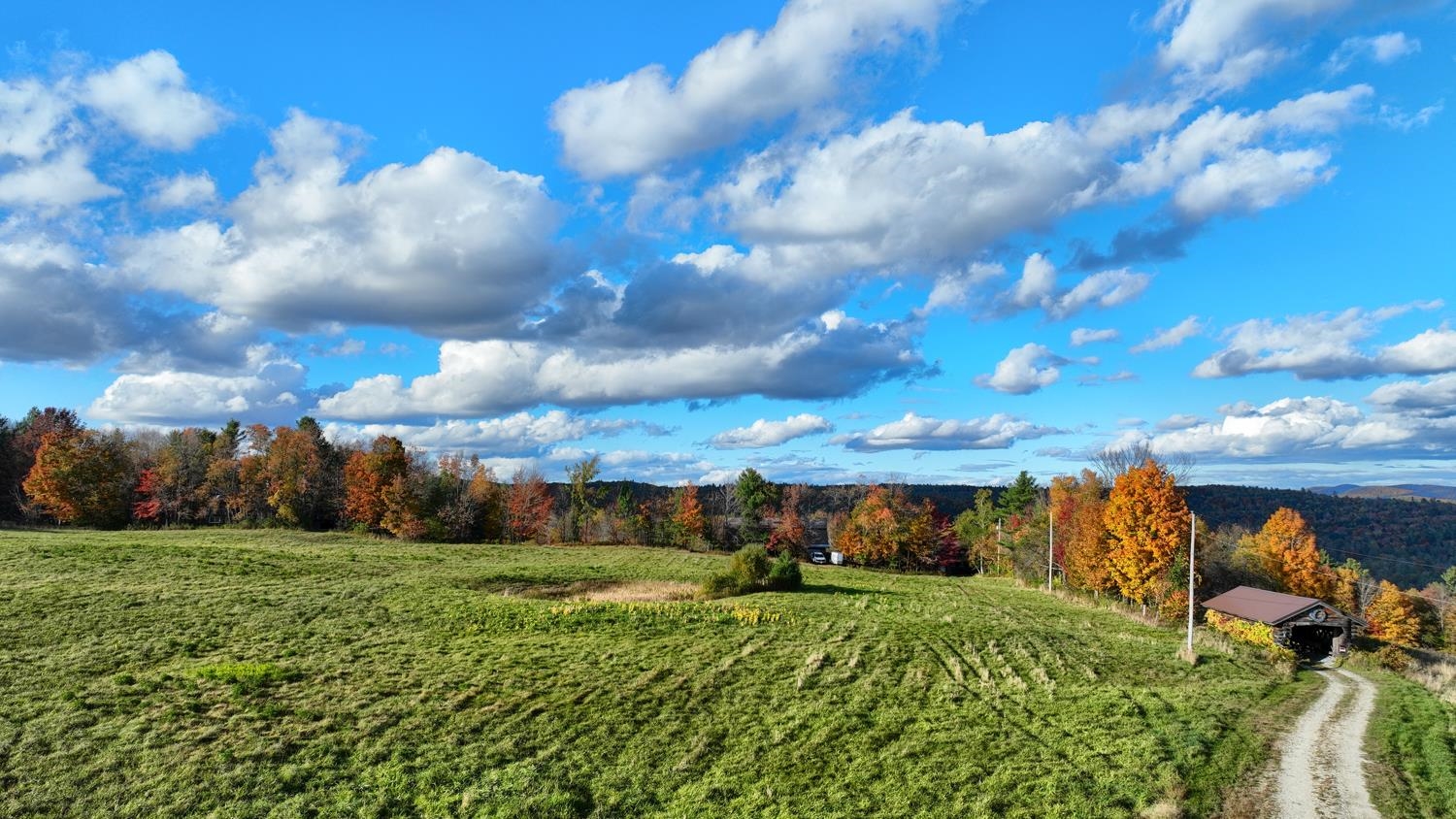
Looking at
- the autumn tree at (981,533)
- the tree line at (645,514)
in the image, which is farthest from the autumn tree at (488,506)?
the autumn tree at (981,533)

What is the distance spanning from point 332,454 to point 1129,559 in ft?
283

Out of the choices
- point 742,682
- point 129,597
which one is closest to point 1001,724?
point 742,682

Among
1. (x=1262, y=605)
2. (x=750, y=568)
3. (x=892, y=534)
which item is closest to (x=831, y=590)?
(x=750, y=568)

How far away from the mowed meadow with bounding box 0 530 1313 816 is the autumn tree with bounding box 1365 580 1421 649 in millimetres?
59489

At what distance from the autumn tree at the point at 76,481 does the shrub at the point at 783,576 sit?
221 feet

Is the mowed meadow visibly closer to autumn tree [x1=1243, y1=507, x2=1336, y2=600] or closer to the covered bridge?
the covered bridge

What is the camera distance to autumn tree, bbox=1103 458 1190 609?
166ft

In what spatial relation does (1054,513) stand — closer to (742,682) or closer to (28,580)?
(742,682)

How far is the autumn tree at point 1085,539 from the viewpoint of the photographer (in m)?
56.6

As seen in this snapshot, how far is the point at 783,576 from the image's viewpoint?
4456 centimetres

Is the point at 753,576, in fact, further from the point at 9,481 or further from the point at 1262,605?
the point at 9,481

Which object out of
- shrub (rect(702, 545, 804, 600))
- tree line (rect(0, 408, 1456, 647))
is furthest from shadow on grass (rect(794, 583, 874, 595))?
tree line (rect(0, 408, 1456, 647))

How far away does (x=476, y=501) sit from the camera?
8288cm

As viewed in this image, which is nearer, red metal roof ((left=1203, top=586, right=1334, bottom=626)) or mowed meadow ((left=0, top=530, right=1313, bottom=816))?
mowed meadow ((left=0, top=530, right=1313, bottom=816))
